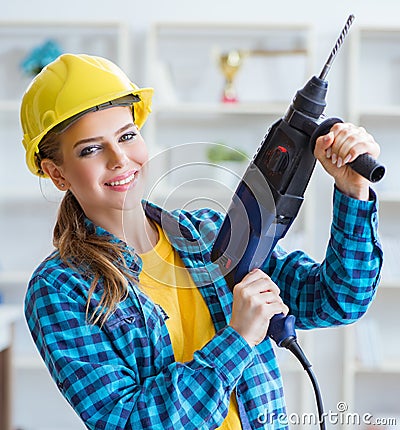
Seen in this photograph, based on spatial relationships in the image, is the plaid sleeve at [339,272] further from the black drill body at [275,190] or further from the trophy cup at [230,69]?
the trophy cup at [230,69]

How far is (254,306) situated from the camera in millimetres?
981

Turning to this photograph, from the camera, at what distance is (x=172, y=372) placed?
1007 millimetres

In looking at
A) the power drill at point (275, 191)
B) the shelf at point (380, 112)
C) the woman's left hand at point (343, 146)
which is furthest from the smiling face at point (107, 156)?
the shelf at point (380, 112)

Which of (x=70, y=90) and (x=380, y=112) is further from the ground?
(x=380, y=112)

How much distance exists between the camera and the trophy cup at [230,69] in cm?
346

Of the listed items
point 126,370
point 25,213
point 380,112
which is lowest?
point 126,370

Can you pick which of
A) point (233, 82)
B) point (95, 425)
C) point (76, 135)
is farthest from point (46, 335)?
point (233, 82)

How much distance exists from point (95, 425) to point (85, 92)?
0.45 metres

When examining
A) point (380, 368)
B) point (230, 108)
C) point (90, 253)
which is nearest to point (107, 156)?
point (90, 253)

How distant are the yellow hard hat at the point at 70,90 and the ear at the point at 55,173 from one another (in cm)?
6

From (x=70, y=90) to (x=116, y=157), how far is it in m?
0.11

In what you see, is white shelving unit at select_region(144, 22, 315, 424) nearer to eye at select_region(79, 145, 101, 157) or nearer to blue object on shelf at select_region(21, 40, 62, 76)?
blue object on shelf at select_region(21, 40, 62, 76)

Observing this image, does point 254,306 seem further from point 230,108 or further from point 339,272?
point 230,108

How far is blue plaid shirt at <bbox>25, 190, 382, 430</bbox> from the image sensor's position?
0.99 m
